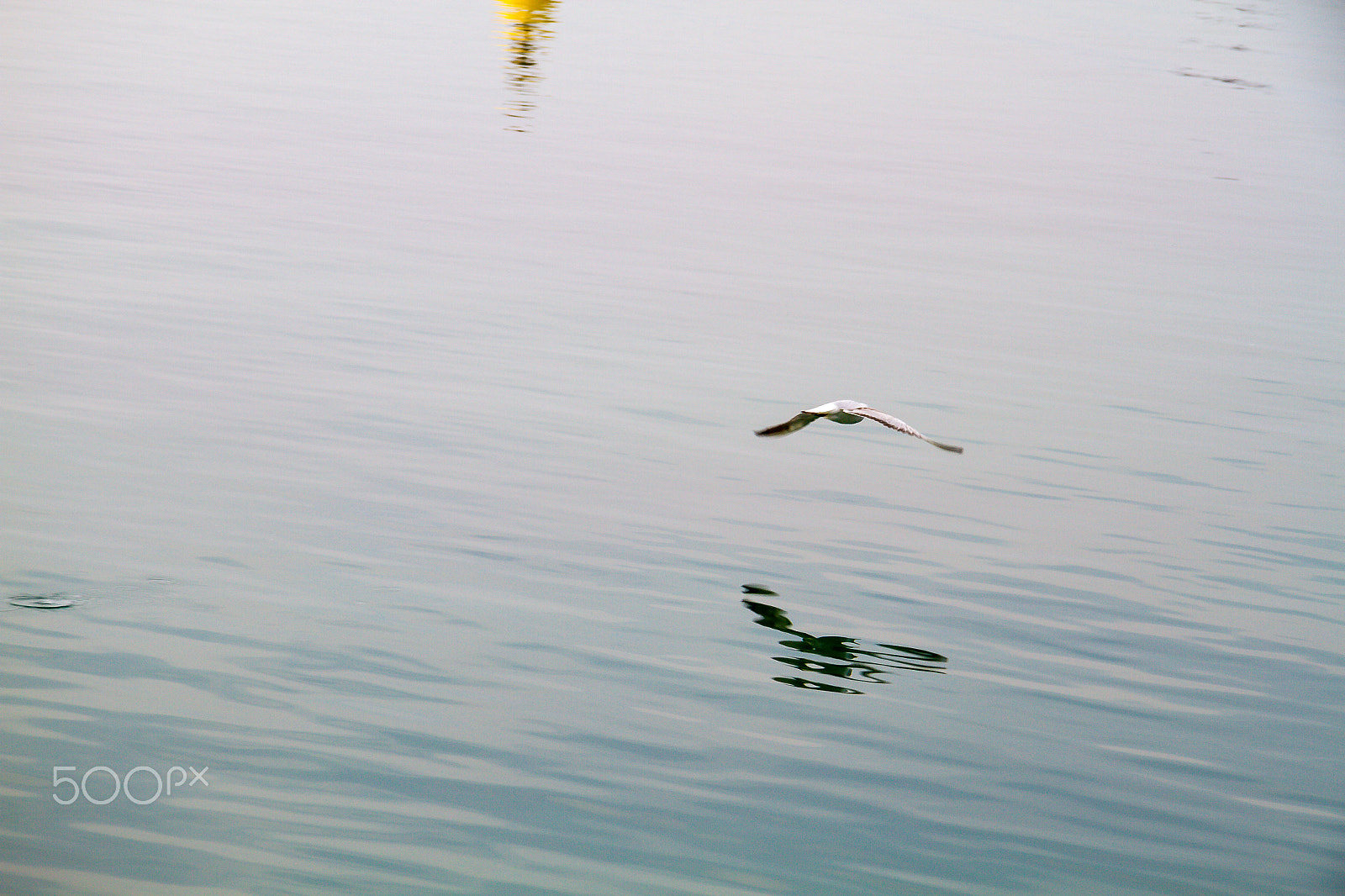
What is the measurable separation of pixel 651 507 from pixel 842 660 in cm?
338

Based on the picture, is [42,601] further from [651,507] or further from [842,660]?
[842,660]

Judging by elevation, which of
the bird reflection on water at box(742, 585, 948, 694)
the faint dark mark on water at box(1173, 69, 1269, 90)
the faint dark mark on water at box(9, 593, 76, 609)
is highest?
the faint dark mark on water at box(1173, 69, 1269, 90)

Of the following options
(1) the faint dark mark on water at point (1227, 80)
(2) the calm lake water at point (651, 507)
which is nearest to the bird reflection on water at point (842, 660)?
(2) the calm lake water at point (651, 507)

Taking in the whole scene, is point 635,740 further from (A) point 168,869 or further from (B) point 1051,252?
(B) point 1051,252

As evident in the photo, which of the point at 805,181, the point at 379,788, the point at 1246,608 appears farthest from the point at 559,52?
the point at 379,788

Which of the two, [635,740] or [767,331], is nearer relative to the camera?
[635,740]

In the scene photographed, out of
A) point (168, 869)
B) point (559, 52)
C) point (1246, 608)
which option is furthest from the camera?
point (559, 52)

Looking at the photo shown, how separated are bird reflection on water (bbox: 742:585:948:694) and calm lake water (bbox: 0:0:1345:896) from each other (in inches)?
1.7

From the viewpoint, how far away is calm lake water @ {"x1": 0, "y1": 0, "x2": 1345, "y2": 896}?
10.3m

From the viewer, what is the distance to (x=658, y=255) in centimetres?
2406

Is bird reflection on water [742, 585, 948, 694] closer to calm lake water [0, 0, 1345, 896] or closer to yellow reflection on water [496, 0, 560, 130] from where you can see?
calm lake water [0, 0, 1345, 896]

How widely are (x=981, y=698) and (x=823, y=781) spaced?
191cm

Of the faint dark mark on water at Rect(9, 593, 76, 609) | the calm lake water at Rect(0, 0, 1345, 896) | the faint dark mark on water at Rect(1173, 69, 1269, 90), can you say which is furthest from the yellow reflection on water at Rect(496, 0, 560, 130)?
the faint dark mark on water at Rect(9, 593, 76, 609)

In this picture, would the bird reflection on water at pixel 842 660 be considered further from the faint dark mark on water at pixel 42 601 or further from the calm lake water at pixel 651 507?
the faint dark mark on water at pixel 42 601
